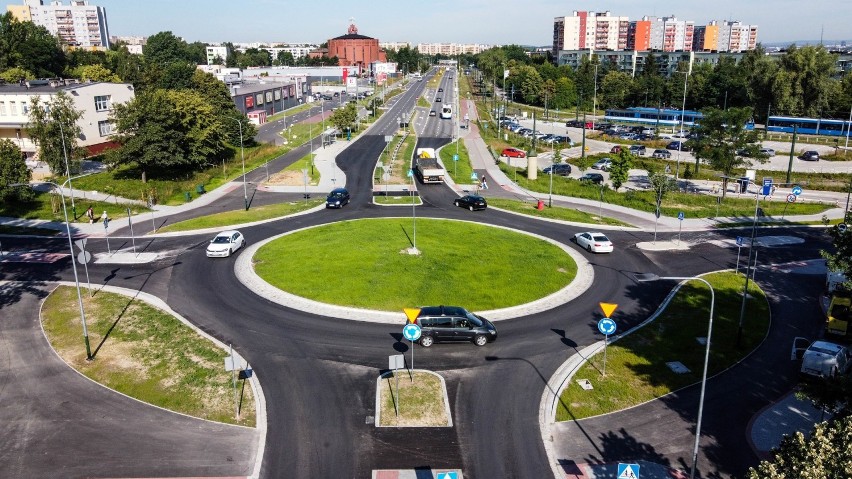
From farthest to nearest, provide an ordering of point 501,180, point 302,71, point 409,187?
point 302,71, point 501,180, point 409,187

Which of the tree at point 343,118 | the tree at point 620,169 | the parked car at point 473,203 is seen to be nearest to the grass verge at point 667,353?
the parked car at point 473,203

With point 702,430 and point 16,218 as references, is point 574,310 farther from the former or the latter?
point 16,218

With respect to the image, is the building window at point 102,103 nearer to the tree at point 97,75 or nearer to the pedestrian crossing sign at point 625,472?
the tree at point 97,75

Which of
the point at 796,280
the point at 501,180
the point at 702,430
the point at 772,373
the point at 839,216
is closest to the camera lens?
the point at 702,430

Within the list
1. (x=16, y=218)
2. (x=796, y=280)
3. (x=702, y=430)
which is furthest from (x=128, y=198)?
(x=796, y=280)

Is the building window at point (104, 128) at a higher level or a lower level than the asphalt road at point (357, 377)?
higher

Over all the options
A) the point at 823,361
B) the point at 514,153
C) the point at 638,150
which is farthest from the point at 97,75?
the point at 823,361
